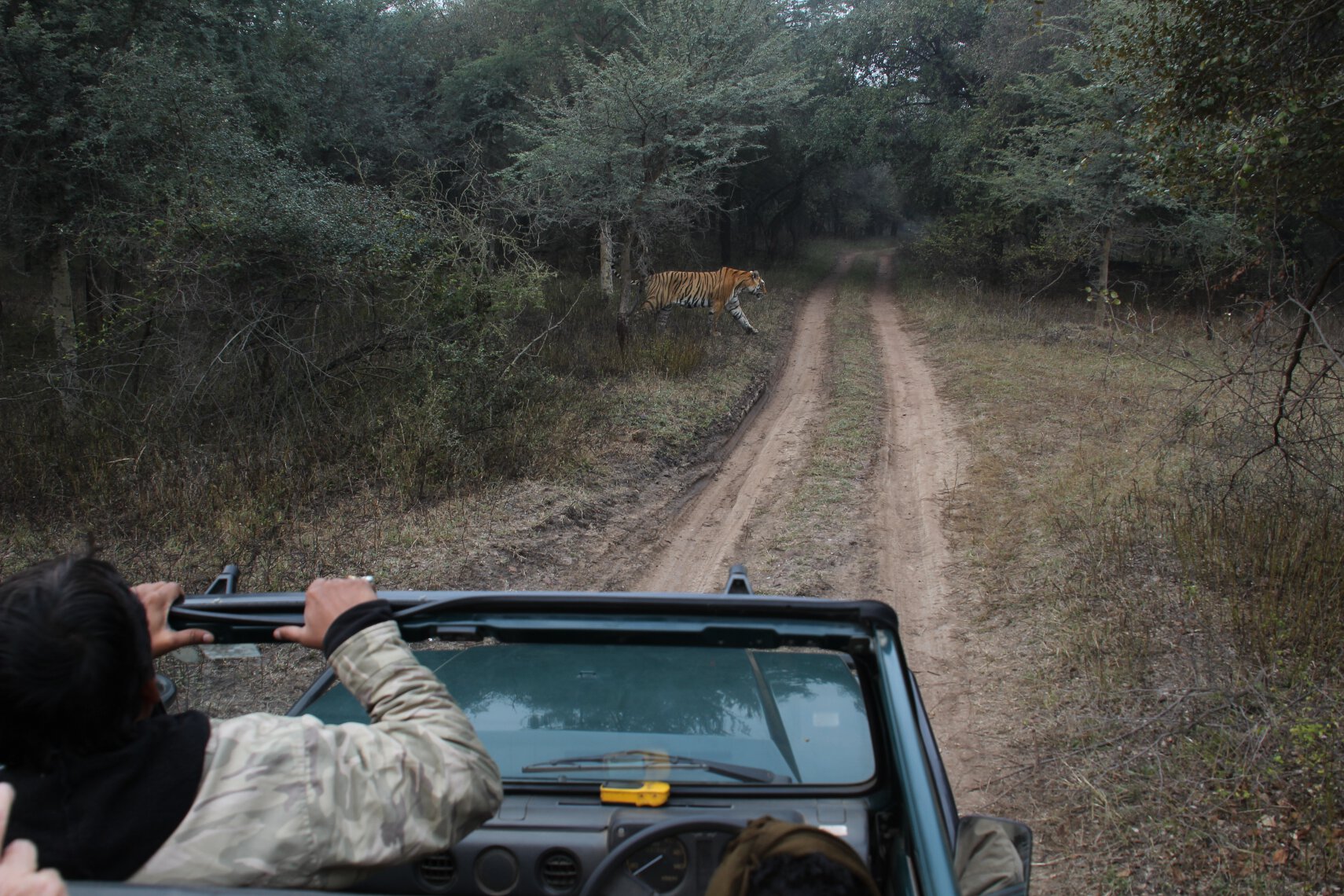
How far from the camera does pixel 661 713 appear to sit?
8.29 ft

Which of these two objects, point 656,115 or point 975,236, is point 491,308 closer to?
point 656,115

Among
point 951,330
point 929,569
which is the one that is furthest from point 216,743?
point 951,330

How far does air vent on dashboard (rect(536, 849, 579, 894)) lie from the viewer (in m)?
2.11

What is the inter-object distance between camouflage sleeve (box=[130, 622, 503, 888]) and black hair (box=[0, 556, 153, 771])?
17cm

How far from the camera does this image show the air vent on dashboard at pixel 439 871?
7.01 feet

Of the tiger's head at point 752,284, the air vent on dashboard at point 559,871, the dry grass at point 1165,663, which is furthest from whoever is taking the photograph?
the tiger's head at point 752,284

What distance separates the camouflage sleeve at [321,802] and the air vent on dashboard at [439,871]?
2.03 ft

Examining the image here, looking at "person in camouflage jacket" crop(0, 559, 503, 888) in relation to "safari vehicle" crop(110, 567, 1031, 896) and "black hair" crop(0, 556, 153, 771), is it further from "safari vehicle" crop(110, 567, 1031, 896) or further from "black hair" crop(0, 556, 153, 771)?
"safari vehicle" crop(110, 567, 1031, 896)

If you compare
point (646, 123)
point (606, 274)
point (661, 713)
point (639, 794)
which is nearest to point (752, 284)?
point (606, 274)

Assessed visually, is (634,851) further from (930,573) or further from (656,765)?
(930,573)

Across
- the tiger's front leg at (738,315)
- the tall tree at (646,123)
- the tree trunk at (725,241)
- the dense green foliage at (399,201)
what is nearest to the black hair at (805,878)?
the dense green foliage at (399,201)

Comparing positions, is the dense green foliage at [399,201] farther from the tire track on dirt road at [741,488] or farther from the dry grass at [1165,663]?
the tire track on dirt road at [741,488]

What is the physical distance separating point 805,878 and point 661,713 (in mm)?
1213

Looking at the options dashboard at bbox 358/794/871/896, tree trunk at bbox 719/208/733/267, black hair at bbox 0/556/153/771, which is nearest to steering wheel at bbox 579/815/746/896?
dashboard at bbox 358/794/871/896
